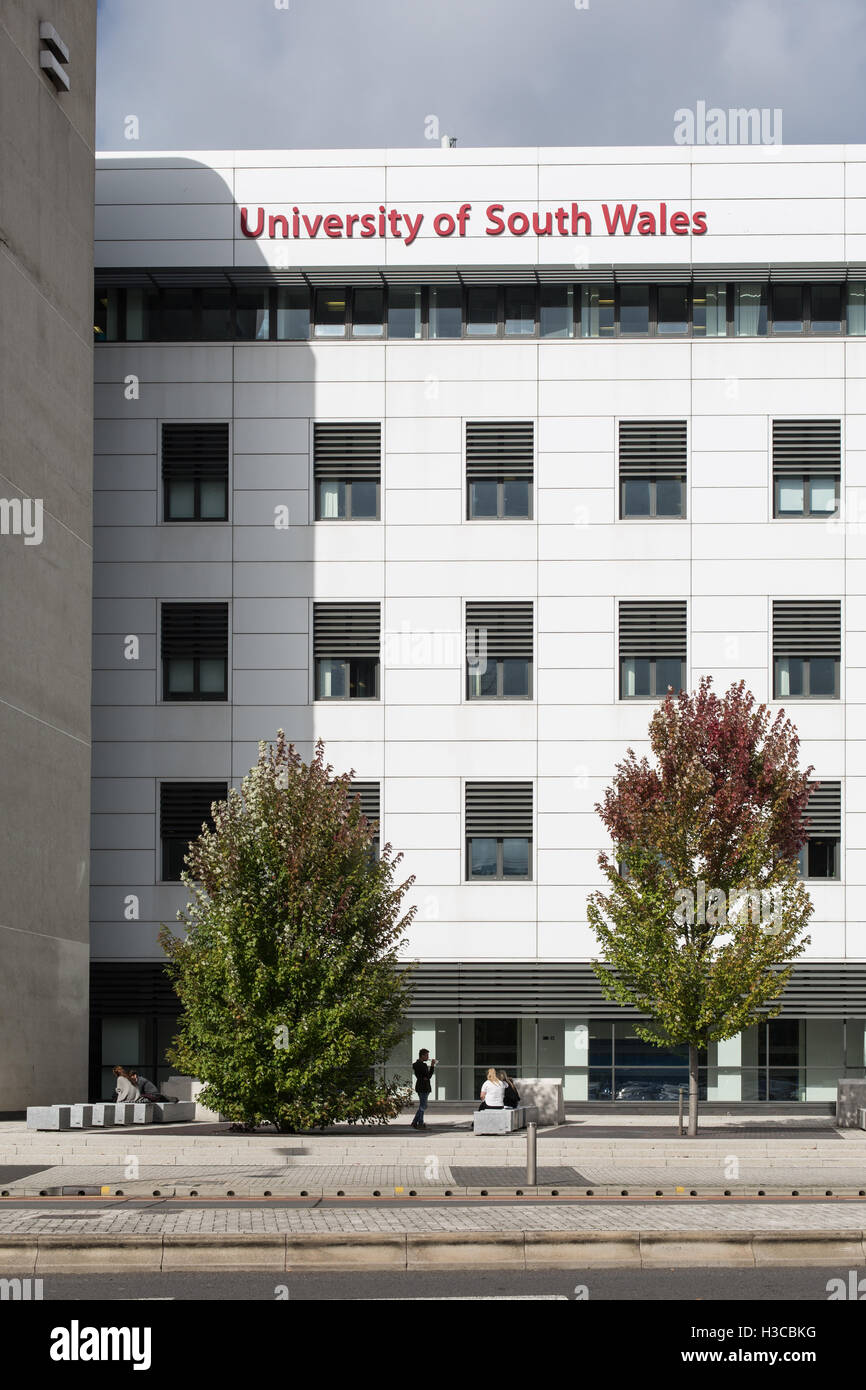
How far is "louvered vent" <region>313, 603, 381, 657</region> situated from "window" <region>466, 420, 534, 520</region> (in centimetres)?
368

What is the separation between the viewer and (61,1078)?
1470 inches

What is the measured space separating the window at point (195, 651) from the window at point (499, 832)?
7322mm

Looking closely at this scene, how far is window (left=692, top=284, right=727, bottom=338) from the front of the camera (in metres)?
43.6

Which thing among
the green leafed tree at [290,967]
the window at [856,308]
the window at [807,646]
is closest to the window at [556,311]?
the window at [856,308]

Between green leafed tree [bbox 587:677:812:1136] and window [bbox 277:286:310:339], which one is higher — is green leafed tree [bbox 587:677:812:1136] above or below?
below

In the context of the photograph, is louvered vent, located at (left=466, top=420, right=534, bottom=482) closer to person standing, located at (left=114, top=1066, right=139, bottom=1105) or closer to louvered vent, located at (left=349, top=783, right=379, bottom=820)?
louvered vent, located at (left=349, top=783, right=379, bottom=820)

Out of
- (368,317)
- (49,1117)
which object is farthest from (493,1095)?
(368,317)

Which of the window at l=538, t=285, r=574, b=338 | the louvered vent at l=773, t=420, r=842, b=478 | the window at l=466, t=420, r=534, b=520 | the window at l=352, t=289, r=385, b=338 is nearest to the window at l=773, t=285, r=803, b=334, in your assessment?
the louvered vent at l=773, t=420, r=842, b=478

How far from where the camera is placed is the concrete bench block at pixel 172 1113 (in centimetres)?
3244

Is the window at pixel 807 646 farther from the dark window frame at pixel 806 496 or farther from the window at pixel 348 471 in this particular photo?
the window at pixel 348 471

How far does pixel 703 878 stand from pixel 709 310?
1805cm
